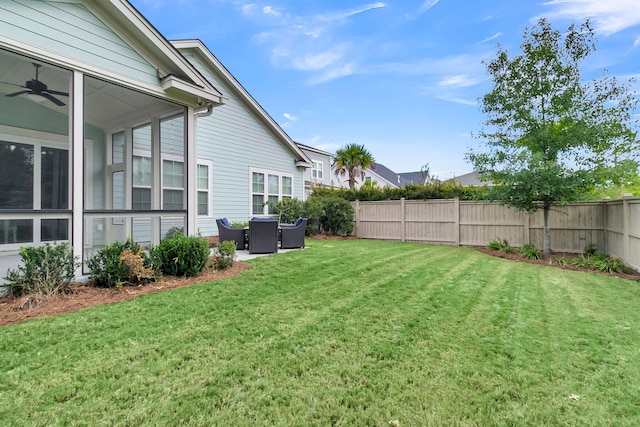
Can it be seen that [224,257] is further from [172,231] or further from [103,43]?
[103,43]

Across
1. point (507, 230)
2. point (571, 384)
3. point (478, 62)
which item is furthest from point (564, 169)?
point (571, 384)

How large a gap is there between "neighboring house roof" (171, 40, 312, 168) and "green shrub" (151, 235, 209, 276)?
7.48m

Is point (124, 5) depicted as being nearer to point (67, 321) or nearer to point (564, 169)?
point (67, 321)

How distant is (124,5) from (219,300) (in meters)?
4.85

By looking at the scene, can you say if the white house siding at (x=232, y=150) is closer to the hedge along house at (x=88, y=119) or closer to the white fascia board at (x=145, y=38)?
the hedge along house at (x=88, y=119)

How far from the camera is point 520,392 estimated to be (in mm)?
2330

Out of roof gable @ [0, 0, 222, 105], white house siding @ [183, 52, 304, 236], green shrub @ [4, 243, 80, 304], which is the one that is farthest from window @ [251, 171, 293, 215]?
green shrub @ [4, 243, 80, 304]

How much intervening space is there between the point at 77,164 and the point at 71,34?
192cm

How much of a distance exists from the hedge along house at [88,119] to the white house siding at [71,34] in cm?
1

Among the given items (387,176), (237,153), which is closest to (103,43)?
(237,153)

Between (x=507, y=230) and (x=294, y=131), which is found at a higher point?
(x=294, y=131)

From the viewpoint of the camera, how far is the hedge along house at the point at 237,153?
10.4 metres

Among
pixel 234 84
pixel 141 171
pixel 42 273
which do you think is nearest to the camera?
pixel 42 273

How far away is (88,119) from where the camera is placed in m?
7.12
